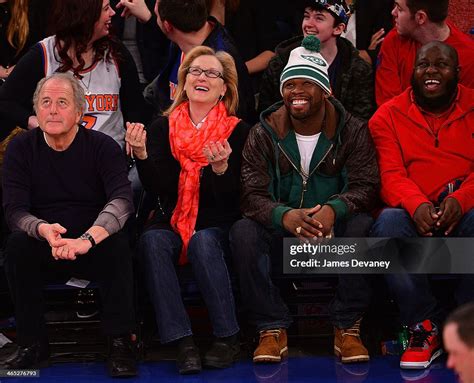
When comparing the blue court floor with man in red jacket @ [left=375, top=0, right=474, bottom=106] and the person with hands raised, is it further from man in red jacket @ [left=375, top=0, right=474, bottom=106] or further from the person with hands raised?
man in red jacket @ [left=375, top=0, right=474, bottom=106]

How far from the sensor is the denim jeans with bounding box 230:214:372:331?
19.4ft

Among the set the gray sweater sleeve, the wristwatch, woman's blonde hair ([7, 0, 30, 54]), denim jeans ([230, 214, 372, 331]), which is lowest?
denim jeans ([230, 214, 372, 331])

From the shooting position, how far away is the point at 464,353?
3.48 meters

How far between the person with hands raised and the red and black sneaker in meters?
0.83

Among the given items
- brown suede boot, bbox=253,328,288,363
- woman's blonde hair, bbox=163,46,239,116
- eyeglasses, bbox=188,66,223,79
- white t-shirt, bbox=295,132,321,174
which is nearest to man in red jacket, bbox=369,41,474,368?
white t-shirt, bbox=295,132,321,174

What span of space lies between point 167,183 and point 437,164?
4.46ft

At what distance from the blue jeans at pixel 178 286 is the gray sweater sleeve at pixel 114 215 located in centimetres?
17

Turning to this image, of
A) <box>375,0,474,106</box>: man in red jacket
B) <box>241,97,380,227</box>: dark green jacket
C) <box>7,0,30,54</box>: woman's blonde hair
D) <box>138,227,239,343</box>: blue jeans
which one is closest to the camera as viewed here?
<box>138,227,239,343</box>: blue jeans

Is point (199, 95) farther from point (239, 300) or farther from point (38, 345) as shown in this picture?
point (38, 345)

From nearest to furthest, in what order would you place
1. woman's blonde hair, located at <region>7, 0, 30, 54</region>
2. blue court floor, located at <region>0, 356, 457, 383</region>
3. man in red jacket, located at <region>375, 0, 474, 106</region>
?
blue court floor, located at <region>0, 356, 457, 383</region>, man in red jacket, located at <region>375, 0, 474, 106</region>, woman's blonde hair, located at <region>7, 0, 30, 54</region>

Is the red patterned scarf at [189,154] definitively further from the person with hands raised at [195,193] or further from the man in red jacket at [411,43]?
the man in red jacket at [411,43]

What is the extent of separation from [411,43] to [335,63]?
44 centimetres

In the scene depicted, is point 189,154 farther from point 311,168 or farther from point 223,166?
point 311,168

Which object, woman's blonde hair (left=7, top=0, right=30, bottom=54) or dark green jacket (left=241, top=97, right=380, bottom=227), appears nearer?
dark green jacket (left=241, top=97, right=380, bottom=227)
